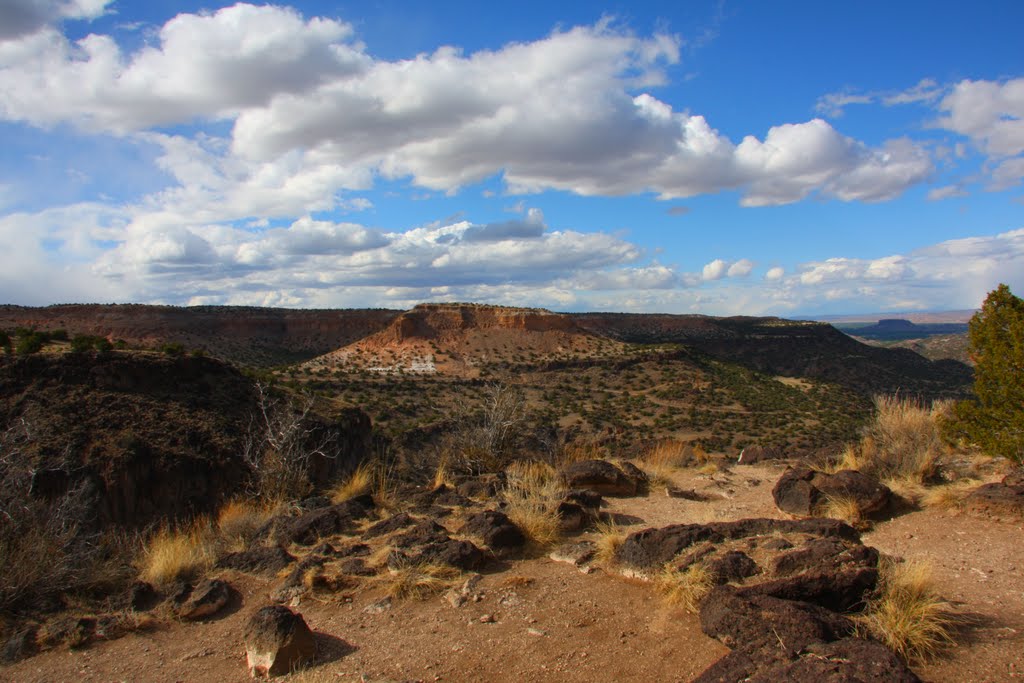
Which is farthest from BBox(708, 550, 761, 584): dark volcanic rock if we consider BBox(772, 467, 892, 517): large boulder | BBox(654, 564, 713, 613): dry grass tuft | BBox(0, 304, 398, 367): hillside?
BBox(0, 304, 398, 367): hillside

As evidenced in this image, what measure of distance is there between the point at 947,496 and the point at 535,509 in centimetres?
496

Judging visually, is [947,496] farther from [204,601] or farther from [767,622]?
[204,601]

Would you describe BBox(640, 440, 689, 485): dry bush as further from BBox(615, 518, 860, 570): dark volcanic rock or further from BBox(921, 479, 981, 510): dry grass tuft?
BBox(615, 518, 860, 570): dark volcanic rock

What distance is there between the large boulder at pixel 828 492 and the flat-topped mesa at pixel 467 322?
190 feet

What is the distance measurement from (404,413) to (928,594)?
32627 mm

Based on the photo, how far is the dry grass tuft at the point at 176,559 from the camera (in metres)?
6.48

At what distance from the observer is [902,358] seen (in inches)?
2953

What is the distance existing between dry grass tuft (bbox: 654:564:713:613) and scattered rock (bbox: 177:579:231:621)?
4.04m

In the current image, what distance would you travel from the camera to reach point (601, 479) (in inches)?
371

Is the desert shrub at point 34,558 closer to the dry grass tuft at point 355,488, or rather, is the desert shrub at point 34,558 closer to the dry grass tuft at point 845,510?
the dry grass tuft at point 355,488

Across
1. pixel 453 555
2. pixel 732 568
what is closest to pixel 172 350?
pixel 453 555

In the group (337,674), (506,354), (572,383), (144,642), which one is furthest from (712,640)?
(506,354)

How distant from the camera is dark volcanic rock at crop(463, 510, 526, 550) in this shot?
6621mm

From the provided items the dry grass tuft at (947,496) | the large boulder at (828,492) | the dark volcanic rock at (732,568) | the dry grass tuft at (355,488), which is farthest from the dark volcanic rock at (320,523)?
the dry grass tuft at (947,496)
